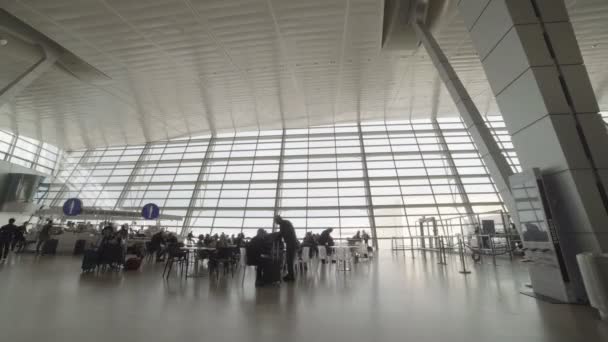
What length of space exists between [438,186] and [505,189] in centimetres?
1137

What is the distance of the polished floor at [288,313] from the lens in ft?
8.04

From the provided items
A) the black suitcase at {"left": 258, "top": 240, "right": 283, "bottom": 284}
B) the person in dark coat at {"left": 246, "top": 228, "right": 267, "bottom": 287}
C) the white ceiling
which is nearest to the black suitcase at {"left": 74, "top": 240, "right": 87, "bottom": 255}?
the white ceiling

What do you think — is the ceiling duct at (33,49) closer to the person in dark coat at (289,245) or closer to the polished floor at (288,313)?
the polished floor at (288,313)

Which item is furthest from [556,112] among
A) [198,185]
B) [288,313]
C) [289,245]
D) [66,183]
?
[66,183]

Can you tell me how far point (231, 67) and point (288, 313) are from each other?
10654 millimetres

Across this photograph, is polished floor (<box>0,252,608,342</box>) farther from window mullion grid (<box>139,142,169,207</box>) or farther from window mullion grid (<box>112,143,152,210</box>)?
window mullion grid (<box>112,143,152,210</box>)

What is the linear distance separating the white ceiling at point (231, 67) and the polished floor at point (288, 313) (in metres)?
8.02

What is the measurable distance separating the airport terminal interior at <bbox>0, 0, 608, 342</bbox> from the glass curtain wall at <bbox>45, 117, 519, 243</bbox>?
0.45 ft

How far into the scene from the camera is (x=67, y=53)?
1045cm

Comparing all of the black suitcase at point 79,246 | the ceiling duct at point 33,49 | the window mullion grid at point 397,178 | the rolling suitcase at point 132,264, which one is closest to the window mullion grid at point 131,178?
the black suitcase at point 79,246

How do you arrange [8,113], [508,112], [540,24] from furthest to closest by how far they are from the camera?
[8,113]
[508,112]
[540,24]

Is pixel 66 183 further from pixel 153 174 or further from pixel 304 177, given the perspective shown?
pixel 304 177

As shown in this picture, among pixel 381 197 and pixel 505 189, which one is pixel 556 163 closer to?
pixel 505 189

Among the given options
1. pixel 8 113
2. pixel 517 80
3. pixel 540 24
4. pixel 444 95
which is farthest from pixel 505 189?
pixel 8 113
